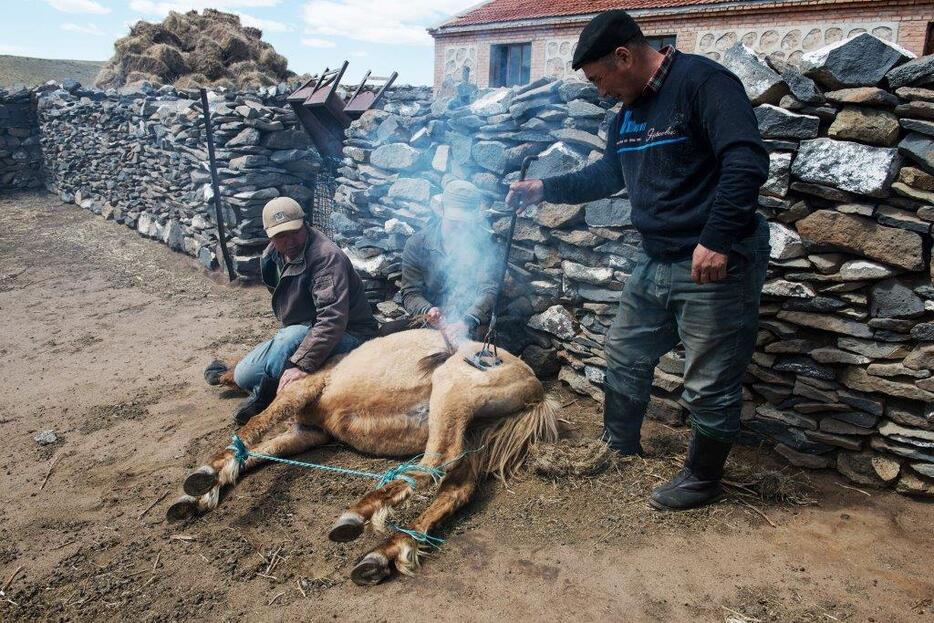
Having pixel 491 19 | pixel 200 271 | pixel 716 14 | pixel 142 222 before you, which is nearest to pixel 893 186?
pixel 200 271

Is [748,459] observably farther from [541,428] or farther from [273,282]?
[273,282]

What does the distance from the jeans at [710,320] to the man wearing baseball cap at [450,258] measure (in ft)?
6.14

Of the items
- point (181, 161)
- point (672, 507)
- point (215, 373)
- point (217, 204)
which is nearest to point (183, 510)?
point (215, 373)

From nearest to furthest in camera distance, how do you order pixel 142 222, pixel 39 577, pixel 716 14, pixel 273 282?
1. pixel 39 577
2. pixel 273 282
3. pixel 142 222
4. pixel 716 14

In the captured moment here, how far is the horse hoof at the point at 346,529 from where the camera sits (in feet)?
9.58

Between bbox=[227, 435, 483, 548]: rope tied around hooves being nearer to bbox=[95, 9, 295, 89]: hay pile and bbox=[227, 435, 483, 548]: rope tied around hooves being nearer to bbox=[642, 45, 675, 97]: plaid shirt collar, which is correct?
bbox=[642, 45, 675, 97]: plaid shirt collar

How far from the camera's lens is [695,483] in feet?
10.5

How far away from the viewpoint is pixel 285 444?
13.1 ft

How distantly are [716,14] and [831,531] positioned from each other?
51.4 ft

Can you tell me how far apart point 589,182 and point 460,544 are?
2204 millimetres

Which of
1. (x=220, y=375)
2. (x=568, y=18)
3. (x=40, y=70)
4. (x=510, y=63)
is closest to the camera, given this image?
(x=220, y=375)

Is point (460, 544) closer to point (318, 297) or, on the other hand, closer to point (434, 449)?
point (434, 449)

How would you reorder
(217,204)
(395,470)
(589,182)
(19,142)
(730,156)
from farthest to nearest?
(19,142)
(217,204)
(589,182)
(395,470)
(730,156)

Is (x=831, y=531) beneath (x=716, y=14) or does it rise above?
beneath
